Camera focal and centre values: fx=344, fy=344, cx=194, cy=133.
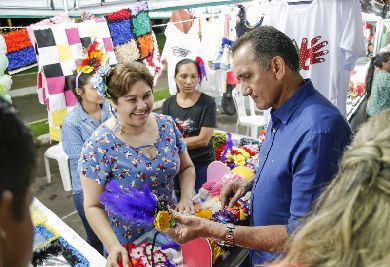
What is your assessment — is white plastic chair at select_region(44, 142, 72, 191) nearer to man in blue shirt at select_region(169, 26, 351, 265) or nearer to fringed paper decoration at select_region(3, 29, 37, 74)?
fringed paper decoration at select_region(3, 29, 37, 74)

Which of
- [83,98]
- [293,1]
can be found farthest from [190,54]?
[83,98]

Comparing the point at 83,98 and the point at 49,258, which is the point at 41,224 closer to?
the point at 49,258

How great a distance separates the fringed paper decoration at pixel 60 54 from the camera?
308cm

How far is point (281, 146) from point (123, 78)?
967 millimetres

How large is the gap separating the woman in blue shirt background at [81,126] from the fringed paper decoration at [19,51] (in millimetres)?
615

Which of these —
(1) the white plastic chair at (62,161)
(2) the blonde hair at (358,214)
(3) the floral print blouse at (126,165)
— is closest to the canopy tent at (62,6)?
(1) the white plastic chair at (62,161)

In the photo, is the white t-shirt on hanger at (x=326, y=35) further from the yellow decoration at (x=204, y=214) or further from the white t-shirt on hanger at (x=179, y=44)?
the yellow decoration at (x=204, y=214)

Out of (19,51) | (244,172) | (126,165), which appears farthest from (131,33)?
(126,165)

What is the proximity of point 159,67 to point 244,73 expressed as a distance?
2.76 metres

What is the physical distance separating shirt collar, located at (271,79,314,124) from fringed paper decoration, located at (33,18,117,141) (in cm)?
216

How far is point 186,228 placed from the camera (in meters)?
1.39

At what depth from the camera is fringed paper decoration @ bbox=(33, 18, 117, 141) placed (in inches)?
121

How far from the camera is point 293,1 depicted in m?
3.19

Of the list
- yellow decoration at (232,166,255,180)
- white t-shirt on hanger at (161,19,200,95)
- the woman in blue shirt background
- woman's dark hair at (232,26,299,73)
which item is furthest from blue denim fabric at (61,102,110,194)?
white t-shirt on hanger at (161,19,200,95)
